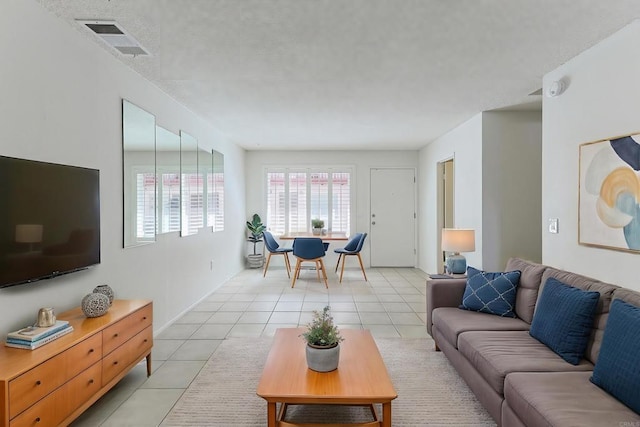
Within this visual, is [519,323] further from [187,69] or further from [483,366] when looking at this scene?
[187,69]

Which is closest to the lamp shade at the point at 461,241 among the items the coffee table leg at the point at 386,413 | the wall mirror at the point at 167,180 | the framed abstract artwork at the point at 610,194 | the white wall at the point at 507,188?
the white wall at the point at 507,188

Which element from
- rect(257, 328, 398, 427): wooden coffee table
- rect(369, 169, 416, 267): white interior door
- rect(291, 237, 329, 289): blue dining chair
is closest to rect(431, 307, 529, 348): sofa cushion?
rect(257, 328, 398, 427): wooden coffee table

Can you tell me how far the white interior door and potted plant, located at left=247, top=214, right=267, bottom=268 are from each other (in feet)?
7.45

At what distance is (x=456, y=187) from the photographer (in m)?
5.50

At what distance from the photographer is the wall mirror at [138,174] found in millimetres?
A: 3227

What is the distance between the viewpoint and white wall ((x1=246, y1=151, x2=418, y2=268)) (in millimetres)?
7898

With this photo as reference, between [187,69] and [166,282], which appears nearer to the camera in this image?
[187,69]

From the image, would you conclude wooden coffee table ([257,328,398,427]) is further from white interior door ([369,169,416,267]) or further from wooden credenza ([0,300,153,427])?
white interior door ([369,169,416,267])

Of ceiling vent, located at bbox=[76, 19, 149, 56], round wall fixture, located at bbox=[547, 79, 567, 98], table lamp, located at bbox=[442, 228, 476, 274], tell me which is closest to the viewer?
ceiling vent, located at bbox=[76, 19, 149, 56]

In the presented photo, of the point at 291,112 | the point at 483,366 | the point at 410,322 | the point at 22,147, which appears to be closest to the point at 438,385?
the point at 483,366

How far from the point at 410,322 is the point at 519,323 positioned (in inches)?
61.0

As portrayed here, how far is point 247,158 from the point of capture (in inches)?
313

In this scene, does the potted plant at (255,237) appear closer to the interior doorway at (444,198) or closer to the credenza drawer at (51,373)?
the interior doorway at (444,198)

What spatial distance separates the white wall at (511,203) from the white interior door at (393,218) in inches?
132
